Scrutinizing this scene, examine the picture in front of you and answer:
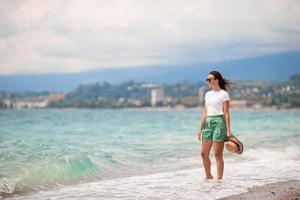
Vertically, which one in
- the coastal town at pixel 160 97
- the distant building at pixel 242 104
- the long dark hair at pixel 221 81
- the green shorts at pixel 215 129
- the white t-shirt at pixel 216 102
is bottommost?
the distant building at pixel 242 104

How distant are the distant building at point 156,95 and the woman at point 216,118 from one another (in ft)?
389

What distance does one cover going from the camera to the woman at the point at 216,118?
8117mm

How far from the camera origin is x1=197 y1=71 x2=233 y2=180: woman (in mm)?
8117

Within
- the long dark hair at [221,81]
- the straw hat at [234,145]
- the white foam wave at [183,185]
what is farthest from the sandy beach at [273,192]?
the long dark hair at [221,81]

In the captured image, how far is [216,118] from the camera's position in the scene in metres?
8.13

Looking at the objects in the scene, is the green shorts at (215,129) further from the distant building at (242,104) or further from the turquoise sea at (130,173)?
the distant building at (242,104)

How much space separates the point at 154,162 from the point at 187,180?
414 cm

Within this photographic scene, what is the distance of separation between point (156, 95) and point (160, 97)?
121 centimetres

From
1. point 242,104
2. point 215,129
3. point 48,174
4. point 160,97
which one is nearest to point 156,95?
point 160,97

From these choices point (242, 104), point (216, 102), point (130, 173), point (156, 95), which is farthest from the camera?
point (156, 95)

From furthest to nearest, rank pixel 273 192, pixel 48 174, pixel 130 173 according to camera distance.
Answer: pixel 130 173 → pixel 48 174 → pixel 273 192

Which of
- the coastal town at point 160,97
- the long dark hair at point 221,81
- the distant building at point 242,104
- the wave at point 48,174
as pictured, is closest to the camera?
the long dark hair at point 221,81

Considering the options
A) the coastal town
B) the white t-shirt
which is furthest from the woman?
the coastal town

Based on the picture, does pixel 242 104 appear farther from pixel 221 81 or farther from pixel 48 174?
pixel 221 81
